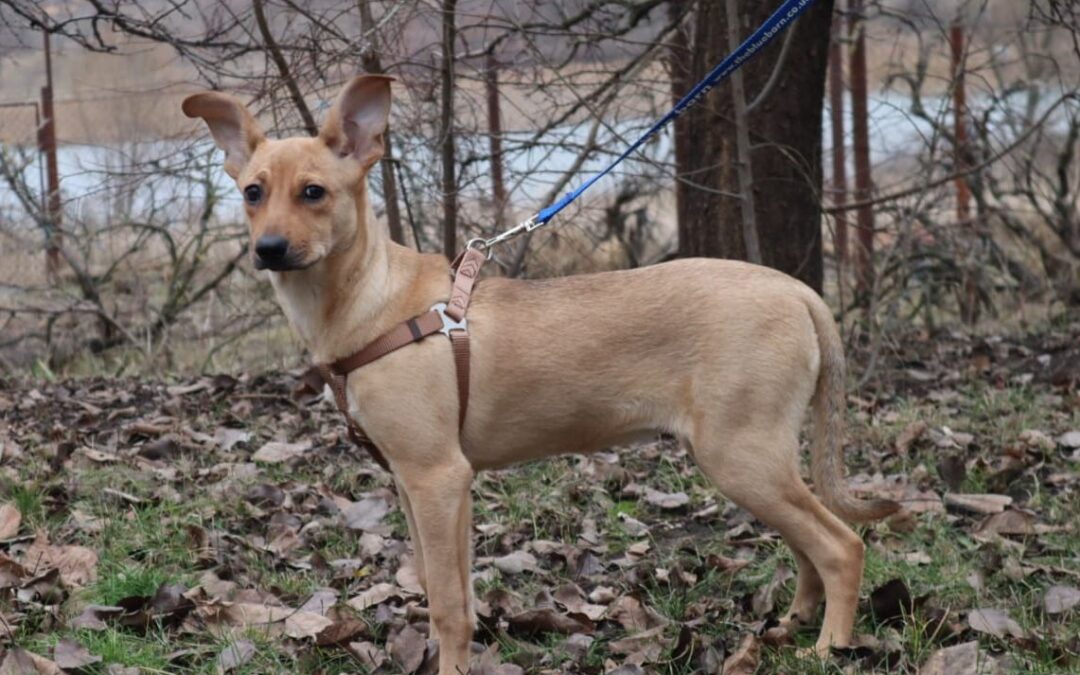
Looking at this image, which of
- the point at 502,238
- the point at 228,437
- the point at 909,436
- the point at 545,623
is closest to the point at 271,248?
the point at 502,238

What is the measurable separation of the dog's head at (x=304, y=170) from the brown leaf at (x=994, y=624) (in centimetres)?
229

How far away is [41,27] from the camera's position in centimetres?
622

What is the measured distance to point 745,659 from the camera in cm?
392

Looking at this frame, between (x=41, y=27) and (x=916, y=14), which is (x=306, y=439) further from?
(x=916, y=14)

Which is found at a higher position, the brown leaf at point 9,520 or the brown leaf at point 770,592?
the brown leaf at point 9,520

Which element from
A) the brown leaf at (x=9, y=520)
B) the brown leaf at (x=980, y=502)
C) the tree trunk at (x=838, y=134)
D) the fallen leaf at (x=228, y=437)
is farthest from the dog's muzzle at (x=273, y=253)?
the tree trunk at (x=838, y=134)

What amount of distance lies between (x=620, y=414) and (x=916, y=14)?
3682 millimetres

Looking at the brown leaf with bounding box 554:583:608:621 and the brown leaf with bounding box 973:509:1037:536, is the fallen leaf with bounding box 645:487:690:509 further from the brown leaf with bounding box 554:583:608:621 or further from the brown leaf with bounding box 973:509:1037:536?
the brown leaf with bounding box 973:509:1037:536

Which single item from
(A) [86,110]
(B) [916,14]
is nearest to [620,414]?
(B) [916,14]

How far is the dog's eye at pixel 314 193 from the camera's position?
13.1ft

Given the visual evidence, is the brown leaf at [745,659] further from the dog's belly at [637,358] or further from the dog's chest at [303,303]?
the dog's chest at [303,303]

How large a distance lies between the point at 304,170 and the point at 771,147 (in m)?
3.58

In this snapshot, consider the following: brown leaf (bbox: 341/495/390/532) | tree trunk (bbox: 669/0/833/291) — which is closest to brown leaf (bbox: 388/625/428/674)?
brown leaf (bbox: 341/495/390/532)

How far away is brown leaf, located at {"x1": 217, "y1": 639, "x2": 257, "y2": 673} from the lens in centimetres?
391
